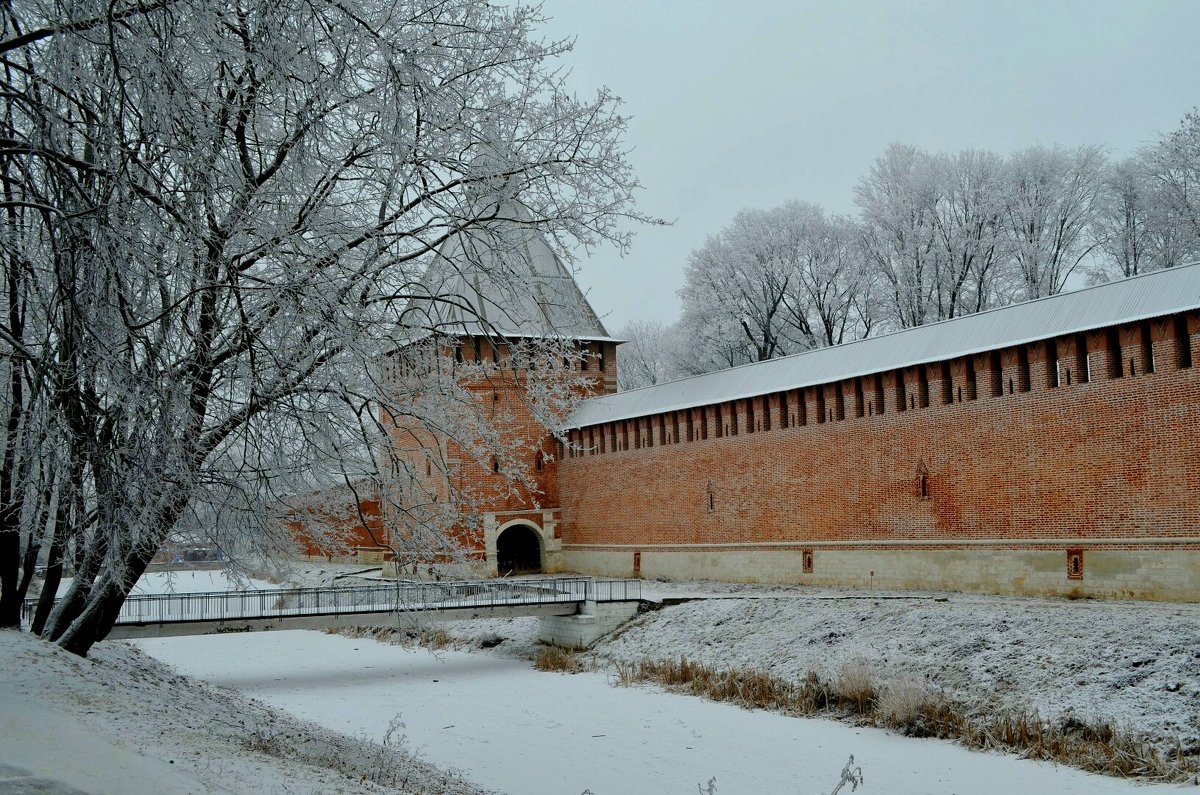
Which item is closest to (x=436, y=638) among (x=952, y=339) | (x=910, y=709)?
(x=952, y=339)

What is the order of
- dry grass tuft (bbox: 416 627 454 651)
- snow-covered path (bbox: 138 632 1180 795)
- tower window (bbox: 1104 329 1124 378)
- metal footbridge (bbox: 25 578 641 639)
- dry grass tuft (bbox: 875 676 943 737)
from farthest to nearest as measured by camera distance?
dry grass tuft (bbox: 416 627 454 651), metal footbridge (bbox: 25 578 641 639), tower window (bbox: 1104 329 1124 378), dry grass tuft (bbox: 875 676 943 737), snow-covered path (bbox: 138 632 1180 795)

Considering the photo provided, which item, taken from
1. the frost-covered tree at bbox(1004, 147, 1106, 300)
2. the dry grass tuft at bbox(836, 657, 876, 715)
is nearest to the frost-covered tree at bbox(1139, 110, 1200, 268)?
the frost-covered tree at bbox(1004, 147, 1106, 300)

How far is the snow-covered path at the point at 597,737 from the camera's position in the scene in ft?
33.2

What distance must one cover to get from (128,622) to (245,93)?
499 inches

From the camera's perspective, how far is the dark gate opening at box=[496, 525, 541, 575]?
1121 inches

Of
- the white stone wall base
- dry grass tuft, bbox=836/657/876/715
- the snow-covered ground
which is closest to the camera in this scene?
the snow-covered ground

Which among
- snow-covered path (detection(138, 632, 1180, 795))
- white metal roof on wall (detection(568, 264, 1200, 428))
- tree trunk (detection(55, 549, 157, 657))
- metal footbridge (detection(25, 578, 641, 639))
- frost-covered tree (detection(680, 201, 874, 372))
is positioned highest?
frost-covered tree (detection(680, 201, 874, 372))

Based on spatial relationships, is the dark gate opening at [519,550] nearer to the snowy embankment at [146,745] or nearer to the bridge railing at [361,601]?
the bridge railing at [361,601]

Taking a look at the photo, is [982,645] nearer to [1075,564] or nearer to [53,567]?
[1075,564]

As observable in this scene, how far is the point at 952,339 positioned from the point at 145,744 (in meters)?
15.0

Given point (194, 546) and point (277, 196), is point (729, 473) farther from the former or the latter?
point (277, 196)

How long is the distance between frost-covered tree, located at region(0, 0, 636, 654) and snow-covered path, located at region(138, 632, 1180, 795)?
187 inches

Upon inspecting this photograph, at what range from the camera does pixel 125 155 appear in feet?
14.0

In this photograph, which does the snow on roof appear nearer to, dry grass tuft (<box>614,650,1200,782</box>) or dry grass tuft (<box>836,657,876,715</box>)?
dry grass tuft (<box>614,650,1200,782</box>)
